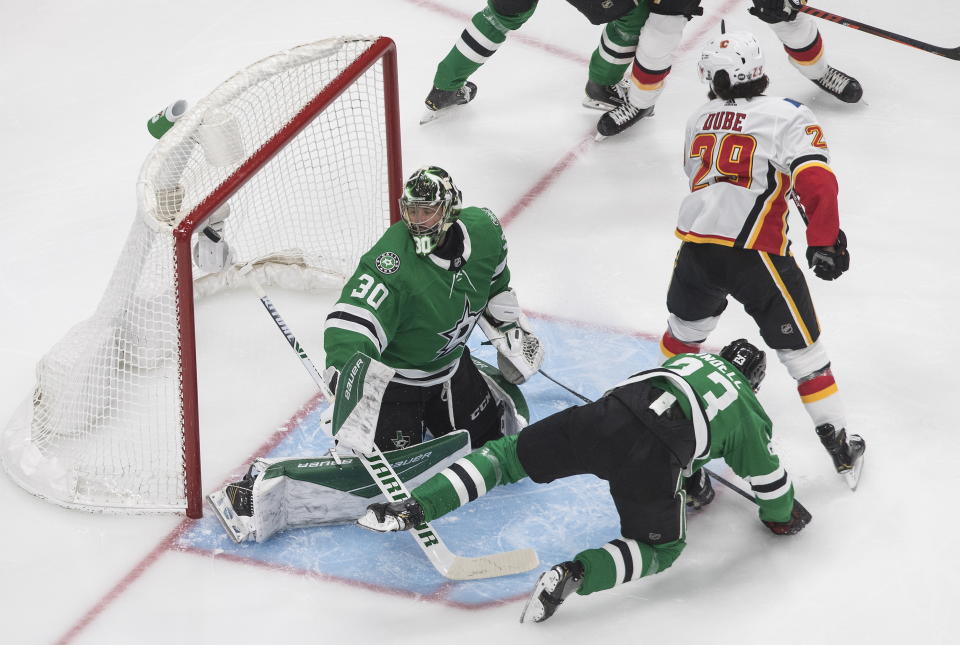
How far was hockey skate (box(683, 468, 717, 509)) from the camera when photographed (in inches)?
141

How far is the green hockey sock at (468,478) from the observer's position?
3.34m

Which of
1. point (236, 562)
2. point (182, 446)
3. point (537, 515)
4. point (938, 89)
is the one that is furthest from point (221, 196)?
point (938, 89)

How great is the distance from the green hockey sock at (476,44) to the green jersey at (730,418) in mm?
1971

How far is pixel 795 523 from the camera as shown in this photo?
3518 millimetres

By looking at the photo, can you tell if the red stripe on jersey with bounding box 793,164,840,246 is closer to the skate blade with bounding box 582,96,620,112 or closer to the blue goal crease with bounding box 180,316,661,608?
the blue goal crease with bounding box 180,316,661,608

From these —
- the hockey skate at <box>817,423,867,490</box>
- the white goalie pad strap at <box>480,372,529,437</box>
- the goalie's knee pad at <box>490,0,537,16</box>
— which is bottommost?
the hockey skate at <box>817,423,867,490</box>

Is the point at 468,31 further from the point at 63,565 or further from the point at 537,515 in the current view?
the point at 63,565

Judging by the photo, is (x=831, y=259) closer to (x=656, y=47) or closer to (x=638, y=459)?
(x=638, y=459)

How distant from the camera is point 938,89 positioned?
5.36 metres

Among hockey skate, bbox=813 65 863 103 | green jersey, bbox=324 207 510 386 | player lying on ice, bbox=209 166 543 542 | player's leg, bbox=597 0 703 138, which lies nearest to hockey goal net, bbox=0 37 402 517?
player lying on ice, bbox=209 166 543 542

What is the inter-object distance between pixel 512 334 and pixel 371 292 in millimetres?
567

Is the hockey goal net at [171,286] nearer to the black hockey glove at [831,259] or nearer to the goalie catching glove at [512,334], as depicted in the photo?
the goalie catching glove at [512,334]

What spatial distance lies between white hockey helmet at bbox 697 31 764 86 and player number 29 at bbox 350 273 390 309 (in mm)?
1020

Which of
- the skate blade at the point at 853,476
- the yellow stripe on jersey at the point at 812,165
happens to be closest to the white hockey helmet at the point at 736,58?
the yellow stripe on jersey at the point at 812,165
